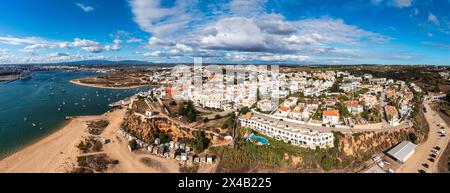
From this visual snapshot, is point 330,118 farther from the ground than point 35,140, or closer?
farther from the ground

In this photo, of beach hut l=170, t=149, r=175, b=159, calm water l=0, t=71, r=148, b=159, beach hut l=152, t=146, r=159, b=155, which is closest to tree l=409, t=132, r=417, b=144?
beach hut l=170, t=149, r=175, b=159

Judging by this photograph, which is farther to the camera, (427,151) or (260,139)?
(427,151)

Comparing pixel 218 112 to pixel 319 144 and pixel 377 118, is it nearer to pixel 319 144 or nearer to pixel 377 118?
pixel 319 144

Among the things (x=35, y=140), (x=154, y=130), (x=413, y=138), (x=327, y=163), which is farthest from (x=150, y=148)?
(x=413, y=138)

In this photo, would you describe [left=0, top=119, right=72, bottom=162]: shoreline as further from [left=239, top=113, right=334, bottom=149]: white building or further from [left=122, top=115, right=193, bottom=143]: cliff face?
[left=239, top=113, right=334, bottom=149]: white building

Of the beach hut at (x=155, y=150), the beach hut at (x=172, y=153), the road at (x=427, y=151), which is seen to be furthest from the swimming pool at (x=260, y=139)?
the road at (x=427, y=151)

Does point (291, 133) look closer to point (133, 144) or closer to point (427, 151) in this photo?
point (427, 151)
